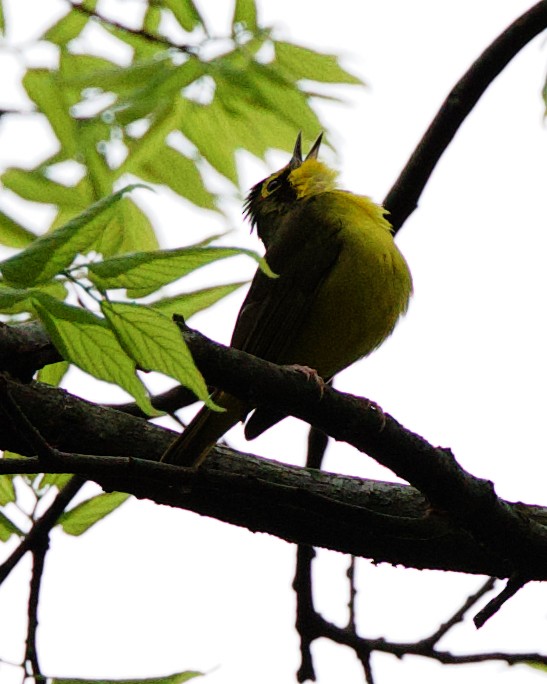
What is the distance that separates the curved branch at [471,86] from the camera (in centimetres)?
463

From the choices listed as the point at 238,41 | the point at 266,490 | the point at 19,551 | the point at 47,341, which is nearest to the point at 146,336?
the point at 47,341

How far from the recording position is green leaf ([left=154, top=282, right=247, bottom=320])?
303cm

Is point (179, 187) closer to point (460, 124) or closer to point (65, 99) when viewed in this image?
point (65, 99)

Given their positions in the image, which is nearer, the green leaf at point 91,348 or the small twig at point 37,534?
the green leaf at point 91,348

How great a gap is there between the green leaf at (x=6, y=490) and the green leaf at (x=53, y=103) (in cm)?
124

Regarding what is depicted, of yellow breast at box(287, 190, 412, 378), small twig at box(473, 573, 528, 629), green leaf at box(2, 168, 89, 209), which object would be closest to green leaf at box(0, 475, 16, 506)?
green leaf at box(2, 168, 89, 209)

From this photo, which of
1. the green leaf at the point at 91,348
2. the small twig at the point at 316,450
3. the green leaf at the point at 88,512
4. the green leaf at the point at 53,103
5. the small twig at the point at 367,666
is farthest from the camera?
the small twig at the point at 316,450

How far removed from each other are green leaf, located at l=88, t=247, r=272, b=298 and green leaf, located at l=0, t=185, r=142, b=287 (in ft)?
0.19

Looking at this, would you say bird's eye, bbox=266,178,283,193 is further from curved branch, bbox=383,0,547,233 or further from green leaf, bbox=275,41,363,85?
green leaf, bbox=275,41,363,85

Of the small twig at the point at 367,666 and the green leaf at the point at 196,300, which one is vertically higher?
the green leaf at the point at 196,300

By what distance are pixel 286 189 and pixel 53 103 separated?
3.42 meters

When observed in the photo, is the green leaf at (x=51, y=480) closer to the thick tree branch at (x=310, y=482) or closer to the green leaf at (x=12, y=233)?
the thick tree branch at (x=310, y=482)

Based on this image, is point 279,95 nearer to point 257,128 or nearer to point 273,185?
point 257,128

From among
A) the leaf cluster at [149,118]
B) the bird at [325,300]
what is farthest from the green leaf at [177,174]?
the bird at [325,300]
